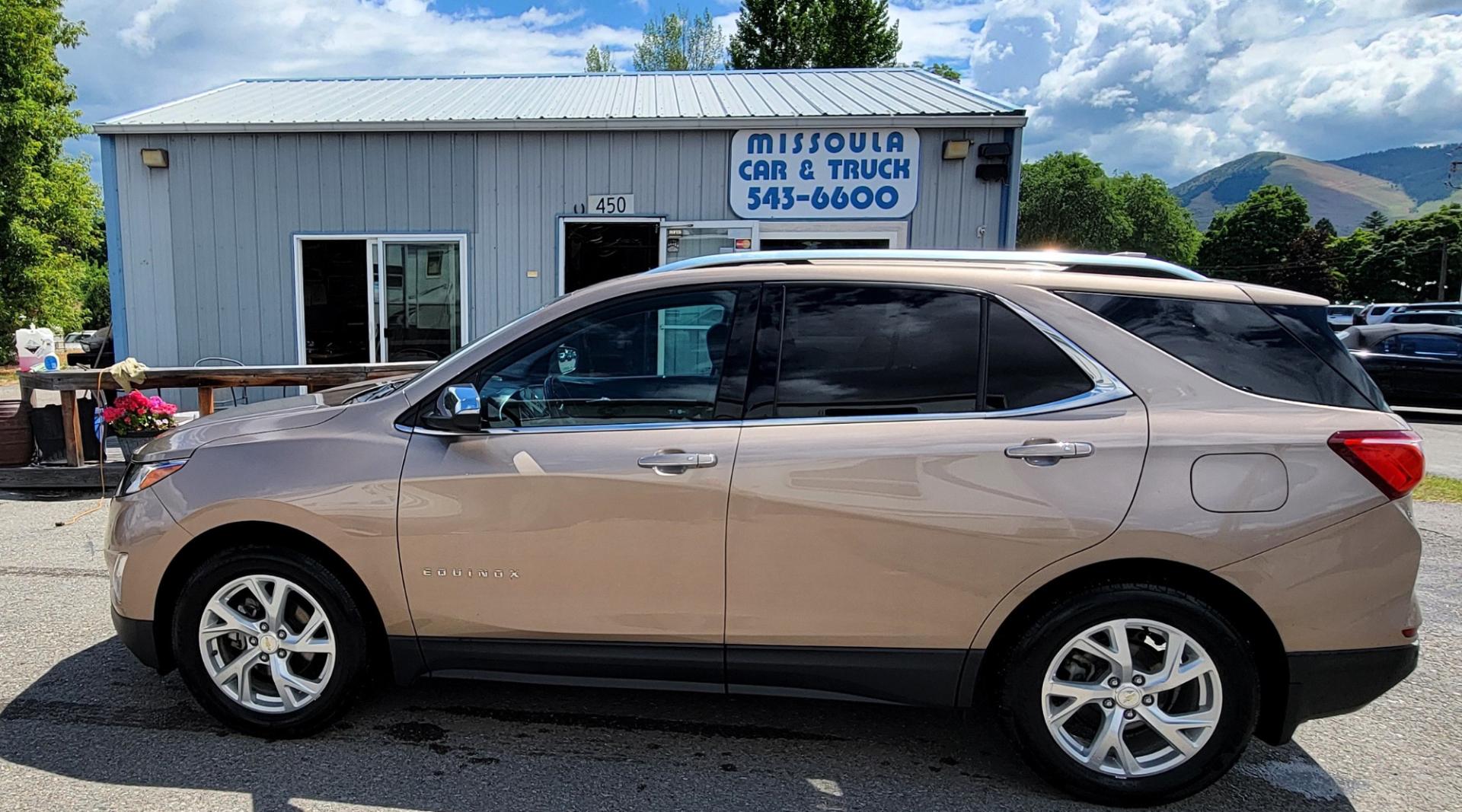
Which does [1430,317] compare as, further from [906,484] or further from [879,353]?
[906,484]

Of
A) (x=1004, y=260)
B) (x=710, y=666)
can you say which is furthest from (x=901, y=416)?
(x=710, y=666)

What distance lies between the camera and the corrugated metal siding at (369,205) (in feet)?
29.7

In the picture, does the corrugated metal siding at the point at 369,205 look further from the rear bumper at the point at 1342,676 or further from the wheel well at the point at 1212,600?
the rear bumper at the point at 1342,676

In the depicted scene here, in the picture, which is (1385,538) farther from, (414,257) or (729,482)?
(414,257)

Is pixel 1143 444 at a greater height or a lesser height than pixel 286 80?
lesser

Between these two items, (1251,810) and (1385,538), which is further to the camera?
(1251,810)

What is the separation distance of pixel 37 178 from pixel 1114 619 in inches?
1046

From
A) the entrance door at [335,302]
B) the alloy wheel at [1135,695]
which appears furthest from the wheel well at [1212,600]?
the entrance door at [335,302]

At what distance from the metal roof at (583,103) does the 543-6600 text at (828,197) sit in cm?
67

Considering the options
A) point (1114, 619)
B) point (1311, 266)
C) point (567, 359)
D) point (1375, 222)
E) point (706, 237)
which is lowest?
point (1114, 619)

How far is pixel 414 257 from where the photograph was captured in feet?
31.1

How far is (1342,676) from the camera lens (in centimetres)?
255

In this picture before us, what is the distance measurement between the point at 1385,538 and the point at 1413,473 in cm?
21

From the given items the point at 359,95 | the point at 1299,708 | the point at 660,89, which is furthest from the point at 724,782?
the point at 359,95
